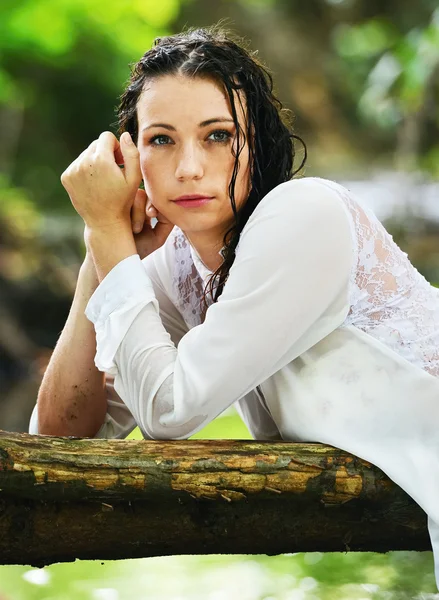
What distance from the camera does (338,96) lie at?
859cm

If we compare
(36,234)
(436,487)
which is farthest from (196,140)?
(36,234)

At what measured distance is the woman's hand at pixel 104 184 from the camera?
1.21m

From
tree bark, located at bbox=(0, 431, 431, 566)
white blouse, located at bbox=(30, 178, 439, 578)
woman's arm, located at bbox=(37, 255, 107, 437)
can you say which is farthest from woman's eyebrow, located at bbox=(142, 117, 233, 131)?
tree bark, located at bbox=(0, 431, 431, 566)

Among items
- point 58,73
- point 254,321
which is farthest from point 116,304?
point 58,73

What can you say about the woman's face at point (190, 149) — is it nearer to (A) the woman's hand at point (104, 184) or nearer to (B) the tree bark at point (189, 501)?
(A) the woman's hand at point (104, 184)

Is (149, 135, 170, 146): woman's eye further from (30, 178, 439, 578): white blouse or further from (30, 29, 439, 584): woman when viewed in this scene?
(30, 178, 439, 578): white blouse

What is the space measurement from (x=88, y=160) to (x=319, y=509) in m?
0.56

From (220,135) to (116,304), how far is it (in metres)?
0.26

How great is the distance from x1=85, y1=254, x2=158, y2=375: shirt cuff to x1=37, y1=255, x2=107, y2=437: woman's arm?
5.7 inches

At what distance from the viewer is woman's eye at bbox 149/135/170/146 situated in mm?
1172

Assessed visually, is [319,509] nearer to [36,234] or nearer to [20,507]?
[20,507]

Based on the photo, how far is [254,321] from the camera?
3.51 feet

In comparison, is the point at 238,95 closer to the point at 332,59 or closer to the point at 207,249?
the point at 207,249

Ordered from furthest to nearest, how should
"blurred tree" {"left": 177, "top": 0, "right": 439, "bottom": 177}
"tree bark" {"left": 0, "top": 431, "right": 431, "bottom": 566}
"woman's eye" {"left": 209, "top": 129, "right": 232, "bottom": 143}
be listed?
"blurred tree" {"left": 177, "top": 0, "right": 439, "bottom": 177}
"woman's eye" {"left": 209, "top": 129, "right": 232, "bottom": 143}
"tree bark" {"left": 0, "top": 431, "right": 431, "bottom": 566}
